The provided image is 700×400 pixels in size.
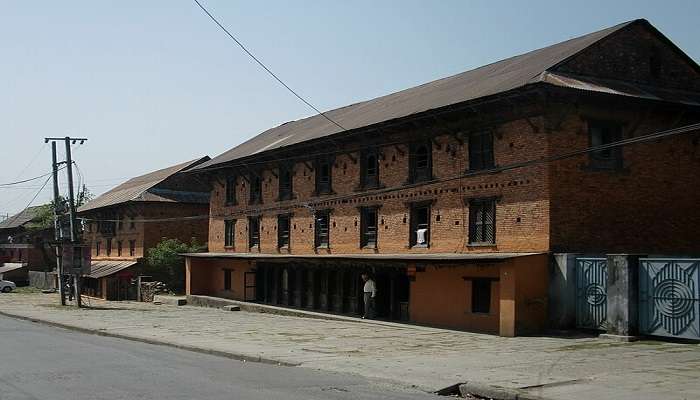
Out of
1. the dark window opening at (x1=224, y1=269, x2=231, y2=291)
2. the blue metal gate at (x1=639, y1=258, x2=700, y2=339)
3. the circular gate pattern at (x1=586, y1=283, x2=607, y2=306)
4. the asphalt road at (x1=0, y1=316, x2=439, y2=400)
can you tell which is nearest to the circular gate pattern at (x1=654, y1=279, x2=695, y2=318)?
the blue metal gate at (x1=639, y1=258, x2=700, y2=339)

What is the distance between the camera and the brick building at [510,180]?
960 inches

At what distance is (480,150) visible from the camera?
27.1 metres

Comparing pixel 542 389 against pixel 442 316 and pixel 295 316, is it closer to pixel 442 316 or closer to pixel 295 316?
pixel 442 316

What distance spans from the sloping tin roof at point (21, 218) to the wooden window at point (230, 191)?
47.8m

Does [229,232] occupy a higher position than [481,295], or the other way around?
[229,232]

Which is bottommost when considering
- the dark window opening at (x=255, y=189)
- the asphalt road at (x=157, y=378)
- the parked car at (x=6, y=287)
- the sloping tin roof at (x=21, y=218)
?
the parked car at (x=6, y=287)

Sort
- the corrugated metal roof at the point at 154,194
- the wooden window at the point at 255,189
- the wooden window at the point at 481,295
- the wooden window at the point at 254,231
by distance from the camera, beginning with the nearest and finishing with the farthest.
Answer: the wooden window at the point at 481,295
the wooden window at the point at 255,189
the wooden window at the point at 254,231
the corrugated metal roof at the point at 154,194

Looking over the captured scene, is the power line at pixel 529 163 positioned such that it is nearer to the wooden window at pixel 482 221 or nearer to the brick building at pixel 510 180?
the brick building at pixel 510 180

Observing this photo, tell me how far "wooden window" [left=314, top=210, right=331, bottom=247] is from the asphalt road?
16.6 m

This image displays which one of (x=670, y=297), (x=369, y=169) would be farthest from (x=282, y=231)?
(x=670, y=297)

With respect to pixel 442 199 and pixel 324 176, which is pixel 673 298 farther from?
pixel 324 176

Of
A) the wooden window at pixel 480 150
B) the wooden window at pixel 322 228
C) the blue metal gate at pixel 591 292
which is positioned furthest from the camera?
the wooden window at pixel 322 228

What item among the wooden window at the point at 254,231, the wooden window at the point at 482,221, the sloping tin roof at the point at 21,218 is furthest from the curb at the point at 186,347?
the sloping tin roof at the point at 21,218

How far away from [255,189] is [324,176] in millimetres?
7513
